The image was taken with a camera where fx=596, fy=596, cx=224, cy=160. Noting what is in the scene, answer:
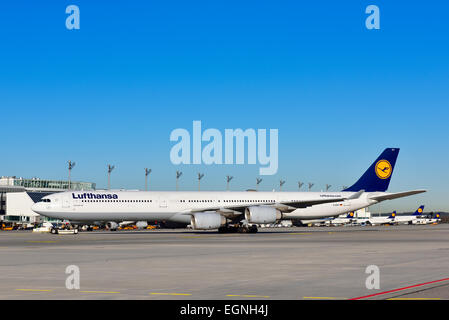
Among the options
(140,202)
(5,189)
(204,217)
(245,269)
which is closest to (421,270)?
(245,269)

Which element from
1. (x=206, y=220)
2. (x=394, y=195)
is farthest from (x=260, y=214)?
(x=394, y=195)

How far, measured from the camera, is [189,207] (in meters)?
68.0

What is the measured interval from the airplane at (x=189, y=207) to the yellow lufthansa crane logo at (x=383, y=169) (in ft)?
21.4

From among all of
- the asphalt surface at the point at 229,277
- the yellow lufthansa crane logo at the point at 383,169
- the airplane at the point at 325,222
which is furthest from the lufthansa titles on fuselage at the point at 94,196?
the airplane at the point at 325,222

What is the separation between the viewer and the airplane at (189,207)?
64.1 meters

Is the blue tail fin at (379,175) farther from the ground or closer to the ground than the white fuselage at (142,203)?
farther from the ground

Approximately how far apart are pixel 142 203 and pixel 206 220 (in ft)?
28.4

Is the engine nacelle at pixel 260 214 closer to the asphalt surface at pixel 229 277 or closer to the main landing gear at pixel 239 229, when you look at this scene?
the main landing gear at pixel 239 229

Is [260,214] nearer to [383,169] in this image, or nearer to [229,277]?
[383,169]

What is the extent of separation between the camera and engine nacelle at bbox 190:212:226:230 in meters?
61.5

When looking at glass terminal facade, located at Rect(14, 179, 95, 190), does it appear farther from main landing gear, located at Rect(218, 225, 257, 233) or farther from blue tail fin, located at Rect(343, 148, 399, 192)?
main landing gear, located at Rect(218, 225, 257, 233)

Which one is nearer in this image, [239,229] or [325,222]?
[239,229]

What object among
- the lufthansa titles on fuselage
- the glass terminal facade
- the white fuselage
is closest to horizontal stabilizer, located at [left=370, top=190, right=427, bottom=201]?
the white fuselage
